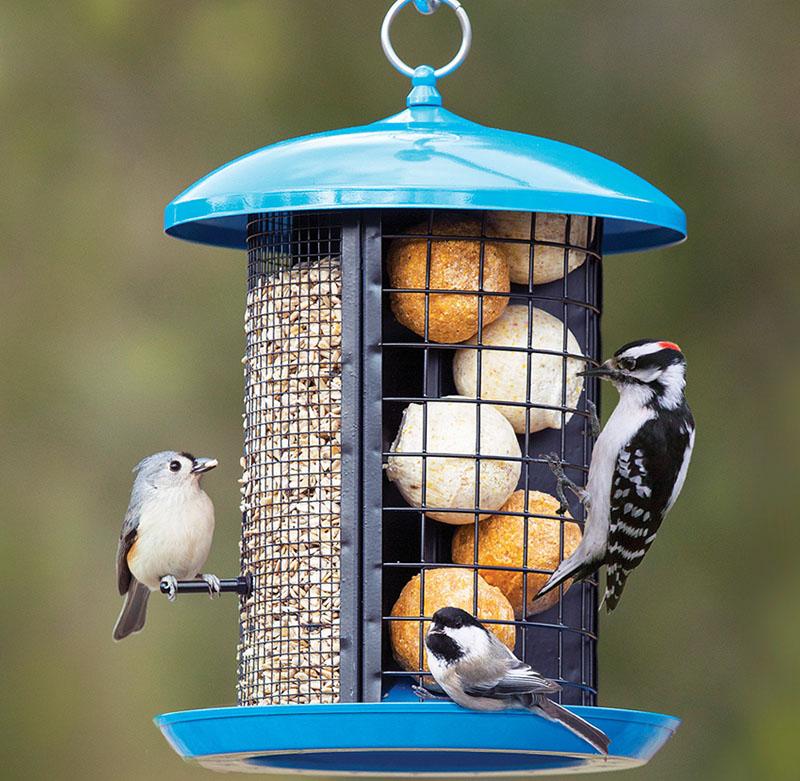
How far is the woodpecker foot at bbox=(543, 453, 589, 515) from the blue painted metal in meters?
0.75

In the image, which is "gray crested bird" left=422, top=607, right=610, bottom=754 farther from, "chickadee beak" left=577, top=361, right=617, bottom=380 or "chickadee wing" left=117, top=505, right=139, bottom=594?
"chickadee wing" left=117, top=505, right=139, bottom=594

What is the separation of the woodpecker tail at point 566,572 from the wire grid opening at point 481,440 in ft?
0.14

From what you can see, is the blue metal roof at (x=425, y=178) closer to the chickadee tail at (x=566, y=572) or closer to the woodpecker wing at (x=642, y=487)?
the woodpecker wing at (x=642, y=487)

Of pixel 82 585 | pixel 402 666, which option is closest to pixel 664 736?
pixel 402 666

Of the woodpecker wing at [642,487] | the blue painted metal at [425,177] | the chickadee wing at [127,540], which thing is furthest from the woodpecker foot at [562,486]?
the chickadee wing at [127,540]

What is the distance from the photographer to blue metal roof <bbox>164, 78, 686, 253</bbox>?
5934mm

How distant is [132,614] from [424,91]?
2.32 metres

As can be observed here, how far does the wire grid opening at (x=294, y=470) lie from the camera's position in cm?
636

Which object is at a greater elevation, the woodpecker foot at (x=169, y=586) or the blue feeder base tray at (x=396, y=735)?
the woodpecker foot at (x=169, y=586)

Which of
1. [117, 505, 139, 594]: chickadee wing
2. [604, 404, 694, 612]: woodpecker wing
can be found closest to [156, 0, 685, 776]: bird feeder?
[604, 404, 694, 612]: woodpecker wing

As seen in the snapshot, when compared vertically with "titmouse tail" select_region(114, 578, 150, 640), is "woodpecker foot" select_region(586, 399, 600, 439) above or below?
above

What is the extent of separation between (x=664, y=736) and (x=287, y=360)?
5.01ft

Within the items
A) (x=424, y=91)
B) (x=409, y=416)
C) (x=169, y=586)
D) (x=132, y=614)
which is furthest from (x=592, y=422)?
(x=132, y=614)

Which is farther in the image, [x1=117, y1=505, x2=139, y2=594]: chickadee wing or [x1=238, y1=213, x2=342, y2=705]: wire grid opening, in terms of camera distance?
[x1=117, y1=505, x2=139, y2=594]: chickadee wing
